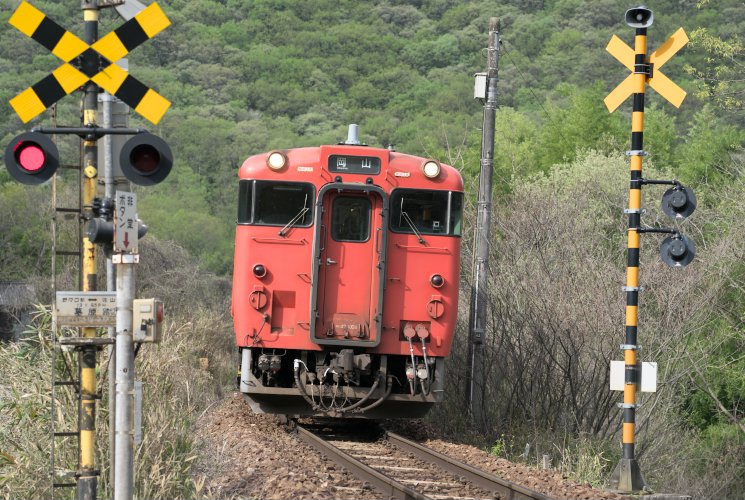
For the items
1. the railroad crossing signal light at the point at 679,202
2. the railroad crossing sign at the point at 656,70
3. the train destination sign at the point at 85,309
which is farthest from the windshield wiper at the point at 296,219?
the train destination sign at the point at 85,309

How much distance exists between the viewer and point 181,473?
975 cm

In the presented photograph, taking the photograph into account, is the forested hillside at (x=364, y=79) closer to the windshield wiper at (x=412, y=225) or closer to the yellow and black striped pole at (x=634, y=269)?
the windshield wiper at (x=412, y=225)

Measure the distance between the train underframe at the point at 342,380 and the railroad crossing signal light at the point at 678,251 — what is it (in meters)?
3.49

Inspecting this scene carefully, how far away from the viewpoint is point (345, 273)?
14461mm

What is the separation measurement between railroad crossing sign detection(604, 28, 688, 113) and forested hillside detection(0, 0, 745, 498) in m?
5.04

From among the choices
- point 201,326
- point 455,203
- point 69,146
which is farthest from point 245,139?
point 455,203

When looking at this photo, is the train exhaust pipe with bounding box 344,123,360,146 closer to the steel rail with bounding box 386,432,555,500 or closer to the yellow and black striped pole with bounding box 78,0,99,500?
the steel rail with bounding box 386,432,555,500

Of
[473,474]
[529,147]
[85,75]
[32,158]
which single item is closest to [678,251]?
[473,474]

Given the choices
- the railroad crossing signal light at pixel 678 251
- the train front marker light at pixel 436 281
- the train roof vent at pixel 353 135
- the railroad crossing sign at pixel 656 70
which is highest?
the railroad crossing sign at pixel 656 70

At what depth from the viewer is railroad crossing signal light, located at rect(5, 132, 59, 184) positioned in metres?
8.27

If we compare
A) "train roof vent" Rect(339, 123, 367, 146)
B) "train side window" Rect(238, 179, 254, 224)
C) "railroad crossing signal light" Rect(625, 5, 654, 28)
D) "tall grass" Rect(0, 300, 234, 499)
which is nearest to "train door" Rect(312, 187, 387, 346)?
"train side window" Rect(238, 179, 254, 224)

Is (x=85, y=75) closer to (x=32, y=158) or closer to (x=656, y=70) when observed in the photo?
(x=32, y=158)

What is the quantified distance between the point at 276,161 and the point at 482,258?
14.5ft

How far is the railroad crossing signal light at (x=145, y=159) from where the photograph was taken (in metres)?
8.15
